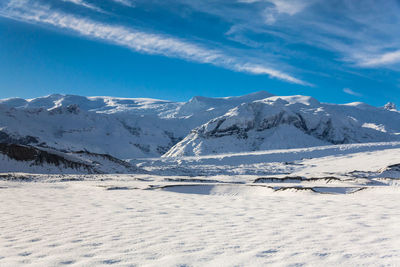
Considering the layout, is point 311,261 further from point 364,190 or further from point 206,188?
point 206,188

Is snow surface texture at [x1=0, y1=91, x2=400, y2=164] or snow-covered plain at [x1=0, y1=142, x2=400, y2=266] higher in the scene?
snow surface texture at [x1=0, y1=91, x2=400, y2=164]

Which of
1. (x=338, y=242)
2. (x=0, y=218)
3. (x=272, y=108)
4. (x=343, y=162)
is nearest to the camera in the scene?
(x=338, y=242)

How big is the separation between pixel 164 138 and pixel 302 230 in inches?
5624

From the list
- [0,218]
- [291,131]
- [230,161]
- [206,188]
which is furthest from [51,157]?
[291,131]

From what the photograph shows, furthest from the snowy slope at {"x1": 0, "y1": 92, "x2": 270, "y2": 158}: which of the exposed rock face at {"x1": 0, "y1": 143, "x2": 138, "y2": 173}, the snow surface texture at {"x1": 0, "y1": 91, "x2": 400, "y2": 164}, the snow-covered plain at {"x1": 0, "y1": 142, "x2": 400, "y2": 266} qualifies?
the snow-covered plain at {"x1": 0, "y1": 142, "x2": 400, "y2": 266}

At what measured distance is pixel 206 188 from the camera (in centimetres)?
1712

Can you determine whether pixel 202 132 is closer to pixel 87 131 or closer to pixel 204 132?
pixel 204 132

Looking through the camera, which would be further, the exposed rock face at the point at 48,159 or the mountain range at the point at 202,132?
the mountain range at the point at 202,132

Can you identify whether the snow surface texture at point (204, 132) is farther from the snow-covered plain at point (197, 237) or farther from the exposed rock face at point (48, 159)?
the snow-covered plain at point (197, 237)

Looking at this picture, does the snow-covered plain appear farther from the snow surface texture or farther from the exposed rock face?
the snow surface texture

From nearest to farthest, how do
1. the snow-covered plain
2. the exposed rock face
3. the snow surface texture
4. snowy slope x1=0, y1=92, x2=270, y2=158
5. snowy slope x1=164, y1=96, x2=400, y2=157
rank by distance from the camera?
1. the snow-covered plain
2. the exposed rock face
3. snowy slope x1=164, y1=96, x2=400, y2=157
4. the snow surface texture
5. snowy slope x1=0, y1=92, x2=270, y2=158

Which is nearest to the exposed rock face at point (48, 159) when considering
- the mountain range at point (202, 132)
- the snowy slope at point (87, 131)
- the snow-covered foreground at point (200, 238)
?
the snow-covered foreground at point (200, 238)

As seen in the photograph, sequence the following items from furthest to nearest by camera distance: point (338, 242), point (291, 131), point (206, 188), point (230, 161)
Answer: point (291, 131) < point (230, 161) < point (206, 188) < point (338, 242)

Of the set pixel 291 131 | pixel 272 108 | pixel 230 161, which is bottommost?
pixel 230 161
